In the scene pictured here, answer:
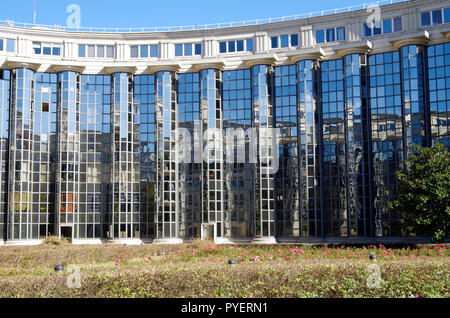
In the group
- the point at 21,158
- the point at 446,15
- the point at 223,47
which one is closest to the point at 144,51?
the point at 223,47

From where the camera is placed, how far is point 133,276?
17.2 metres

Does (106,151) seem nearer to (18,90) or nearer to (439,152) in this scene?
(18,90)

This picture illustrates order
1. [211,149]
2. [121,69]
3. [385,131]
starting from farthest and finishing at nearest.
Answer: [121,69] → [211,149] → [385,131]

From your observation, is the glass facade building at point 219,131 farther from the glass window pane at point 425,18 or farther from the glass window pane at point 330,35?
the glass window pane at point 425,18

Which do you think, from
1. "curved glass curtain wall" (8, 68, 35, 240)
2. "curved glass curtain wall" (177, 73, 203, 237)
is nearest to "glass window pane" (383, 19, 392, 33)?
"curved glass curtain wall" (177, 73, 203, 237)

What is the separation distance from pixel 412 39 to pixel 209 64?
20.0 metres

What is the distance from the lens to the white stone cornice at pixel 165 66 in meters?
57.8

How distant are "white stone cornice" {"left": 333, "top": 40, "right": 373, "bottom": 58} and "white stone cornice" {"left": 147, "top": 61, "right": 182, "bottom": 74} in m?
16.4

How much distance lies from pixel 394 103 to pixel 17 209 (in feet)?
125

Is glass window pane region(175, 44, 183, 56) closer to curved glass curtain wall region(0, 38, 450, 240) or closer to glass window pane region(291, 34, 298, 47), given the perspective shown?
curved glass curtain wall region(0, 38, 450, 240)

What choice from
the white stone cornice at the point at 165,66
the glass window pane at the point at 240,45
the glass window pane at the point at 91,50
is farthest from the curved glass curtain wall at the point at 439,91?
the glass window pane at the point at 91,50

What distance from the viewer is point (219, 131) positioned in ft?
186

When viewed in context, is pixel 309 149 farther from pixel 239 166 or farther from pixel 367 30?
pixel 367 30

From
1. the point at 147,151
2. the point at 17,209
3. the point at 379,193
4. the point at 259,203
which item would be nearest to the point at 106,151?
the point at 147,151
